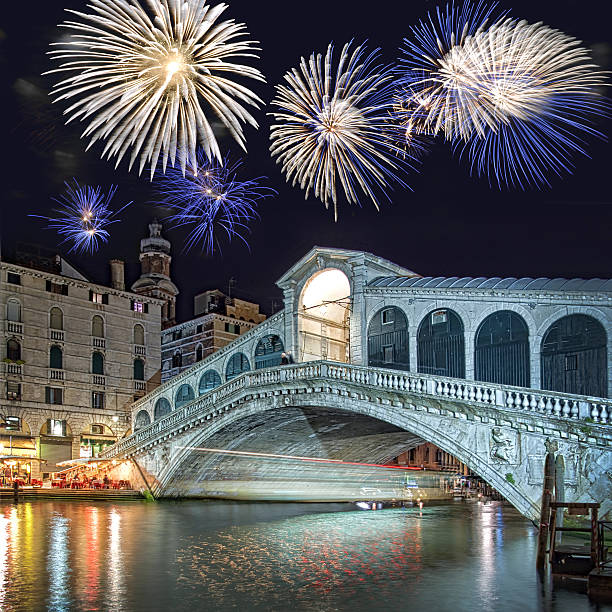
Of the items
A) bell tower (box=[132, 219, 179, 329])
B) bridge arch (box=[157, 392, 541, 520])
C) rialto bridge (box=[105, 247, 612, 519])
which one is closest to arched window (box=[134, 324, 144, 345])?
rialto bridge (box=[105, 247, 612, 519])

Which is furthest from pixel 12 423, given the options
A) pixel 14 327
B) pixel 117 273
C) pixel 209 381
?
pixel 117 273

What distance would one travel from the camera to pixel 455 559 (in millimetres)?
16953

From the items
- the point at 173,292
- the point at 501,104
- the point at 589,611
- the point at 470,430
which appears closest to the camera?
the point at 589,611

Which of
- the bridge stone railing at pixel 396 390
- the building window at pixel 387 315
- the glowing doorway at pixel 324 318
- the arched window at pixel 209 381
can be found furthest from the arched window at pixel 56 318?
the building window at pixel 387 315

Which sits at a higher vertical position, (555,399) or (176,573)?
(555,399)

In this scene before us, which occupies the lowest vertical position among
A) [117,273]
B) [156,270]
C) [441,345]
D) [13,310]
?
[441,345]

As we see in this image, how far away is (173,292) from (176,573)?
65.1 meters

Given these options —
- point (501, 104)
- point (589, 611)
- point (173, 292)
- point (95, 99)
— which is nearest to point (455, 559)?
point (589, 611)

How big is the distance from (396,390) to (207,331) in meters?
30.9

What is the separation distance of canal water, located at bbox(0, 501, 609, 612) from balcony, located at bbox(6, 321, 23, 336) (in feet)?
65.2

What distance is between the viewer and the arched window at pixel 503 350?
2977cm

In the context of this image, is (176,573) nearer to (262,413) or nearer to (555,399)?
(555,399)

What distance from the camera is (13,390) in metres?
44.8

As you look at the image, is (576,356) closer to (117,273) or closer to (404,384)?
(404,384)
